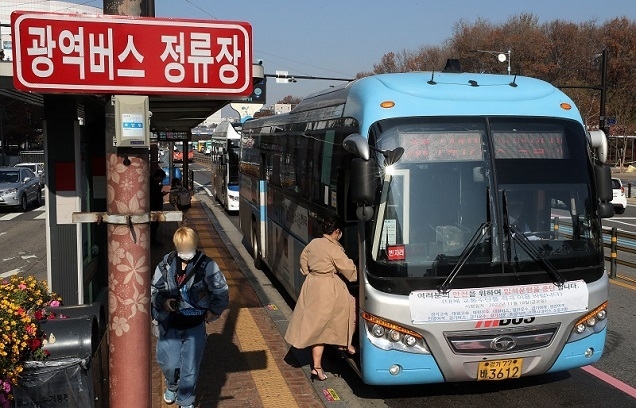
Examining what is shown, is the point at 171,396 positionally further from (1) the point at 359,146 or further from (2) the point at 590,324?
(2) the point at 590,324

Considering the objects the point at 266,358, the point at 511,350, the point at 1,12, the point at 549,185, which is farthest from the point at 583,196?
the point at 1,12

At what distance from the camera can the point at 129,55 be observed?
3.08 m

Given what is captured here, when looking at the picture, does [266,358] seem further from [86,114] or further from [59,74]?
[59,74]

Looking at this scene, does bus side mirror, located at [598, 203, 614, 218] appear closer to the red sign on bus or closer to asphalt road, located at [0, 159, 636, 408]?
asphalt road, located at [0, 159, 636, 408]

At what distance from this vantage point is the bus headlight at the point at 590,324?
5879 mm

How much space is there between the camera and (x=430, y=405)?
20.1 feet

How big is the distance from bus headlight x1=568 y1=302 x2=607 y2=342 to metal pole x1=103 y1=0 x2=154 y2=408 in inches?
164

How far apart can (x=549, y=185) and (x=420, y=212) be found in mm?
1306

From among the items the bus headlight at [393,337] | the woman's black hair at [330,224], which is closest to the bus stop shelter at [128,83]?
the bus headlight at [393,337]

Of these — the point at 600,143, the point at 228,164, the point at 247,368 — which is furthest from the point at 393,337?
the point at 228,164

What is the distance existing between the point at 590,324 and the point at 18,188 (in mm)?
22633

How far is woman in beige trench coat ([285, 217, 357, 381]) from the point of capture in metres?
6.26

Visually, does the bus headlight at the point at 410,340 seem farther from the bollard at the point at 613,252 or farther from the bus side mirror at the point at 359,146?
the bollard at the point at 613,252

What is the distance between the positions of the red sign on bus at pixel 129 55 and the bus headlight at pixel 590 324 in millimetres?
4210
